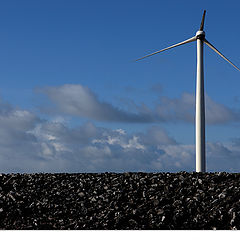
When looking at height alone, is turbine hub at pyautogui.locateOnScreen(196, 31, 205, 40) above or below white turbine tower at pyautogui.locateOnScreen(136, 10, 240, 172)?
above

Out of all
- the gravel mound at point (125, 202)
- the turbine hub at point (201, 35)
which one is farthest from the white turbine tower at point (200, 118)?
the gravel mound at point (125, 202)

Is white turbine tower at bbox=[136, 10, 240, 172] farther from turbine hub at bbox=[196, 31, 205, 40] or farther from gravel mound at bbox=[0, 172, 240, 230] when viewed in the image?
gravel mound at bbox=[0, 172, 240, 230]

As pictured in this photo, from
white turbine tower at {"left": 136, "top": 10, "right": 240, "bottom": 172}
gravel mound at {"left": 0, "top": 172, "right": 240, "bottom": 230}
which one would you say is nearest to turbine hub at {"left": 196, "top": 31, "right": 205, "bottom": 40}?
white turbine tower at {"left": 136, "top": 10, "right": 240, "bottom": 172}

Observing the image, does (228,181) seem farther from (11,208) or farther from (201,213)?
(11,208)

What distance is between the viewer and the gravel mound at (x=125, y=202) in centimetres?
1421

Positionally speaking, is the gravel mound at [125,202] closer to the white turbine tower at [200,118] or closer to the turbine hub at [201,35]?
the white turbine tower at [200,118]

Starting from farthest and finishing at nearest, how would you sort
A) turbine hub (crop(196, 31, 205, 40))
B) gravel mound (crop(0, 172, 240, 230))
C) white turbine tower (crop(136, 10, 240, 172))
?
turbine hub (crop(196, 31, 205, 40))
white turbine tower (crop(136, 10, 240, 172))
gravel mound (crop(0, 172, 240, 230))

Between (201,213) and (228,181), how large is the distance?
85.6 inches

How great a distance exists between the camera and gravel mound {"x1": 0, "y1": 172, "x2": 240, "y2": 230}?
14211mm

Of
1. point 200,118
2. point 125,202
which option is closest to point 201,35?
point 200,118

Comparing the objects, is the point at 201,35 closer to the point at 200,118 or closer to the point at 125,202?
the point at 200,118

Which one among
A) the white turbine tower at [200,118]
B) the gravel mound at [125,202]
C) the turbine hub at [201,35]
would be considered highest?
the turbine hub at [201,35]
